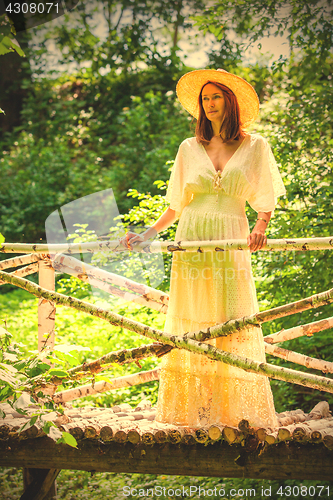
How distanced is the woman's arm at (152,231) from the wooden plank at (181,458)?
1024 millimetres

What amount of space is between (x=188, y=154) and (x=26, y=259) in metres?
1.06

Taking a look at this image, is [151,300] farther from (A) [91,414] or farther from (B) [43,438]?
(B) [43,438]

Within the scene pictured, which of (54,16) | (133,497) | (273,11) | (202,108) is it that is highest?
(54,16)

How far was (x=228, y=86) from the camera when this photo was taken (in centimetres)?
235

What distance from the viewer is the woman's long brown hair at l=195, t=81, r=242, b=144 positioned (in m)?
2.31

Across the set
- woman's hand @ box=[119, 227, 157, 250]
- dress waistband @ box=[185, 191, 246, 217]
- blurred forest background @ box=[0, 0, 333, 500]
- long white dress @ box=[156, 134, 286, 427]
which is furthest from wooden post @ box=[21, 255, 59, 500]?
blurred forest background @ box=[0, 0, 333, 500]

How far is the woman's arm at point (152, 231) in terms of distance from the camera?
226 cm

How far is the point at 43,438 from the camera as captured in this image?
2.38 metres

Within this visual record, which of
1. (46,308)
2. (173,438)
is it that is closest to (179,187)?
(46,308)

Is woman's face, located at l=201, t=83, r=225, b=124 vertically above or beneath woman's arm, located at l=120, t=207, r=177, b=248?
above

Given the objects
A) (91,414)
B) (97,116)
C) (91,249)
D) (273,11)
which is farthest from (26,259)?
(97,116)

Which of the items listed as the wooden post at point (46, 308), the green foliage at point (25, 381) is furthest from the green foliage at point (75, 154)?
the green foliage at point (25, 381)

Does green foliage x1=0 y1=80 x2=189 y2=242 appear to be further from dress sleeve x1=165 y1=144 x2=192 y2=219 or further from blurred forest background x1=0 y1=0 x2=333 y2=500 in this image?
dress sleeve x1=165 y1=144 x2=192 y2=219

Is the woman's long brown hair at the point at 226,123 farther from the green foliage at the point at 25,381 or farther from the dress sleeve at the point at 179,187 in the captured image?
the green foliage at the point at 25,381
